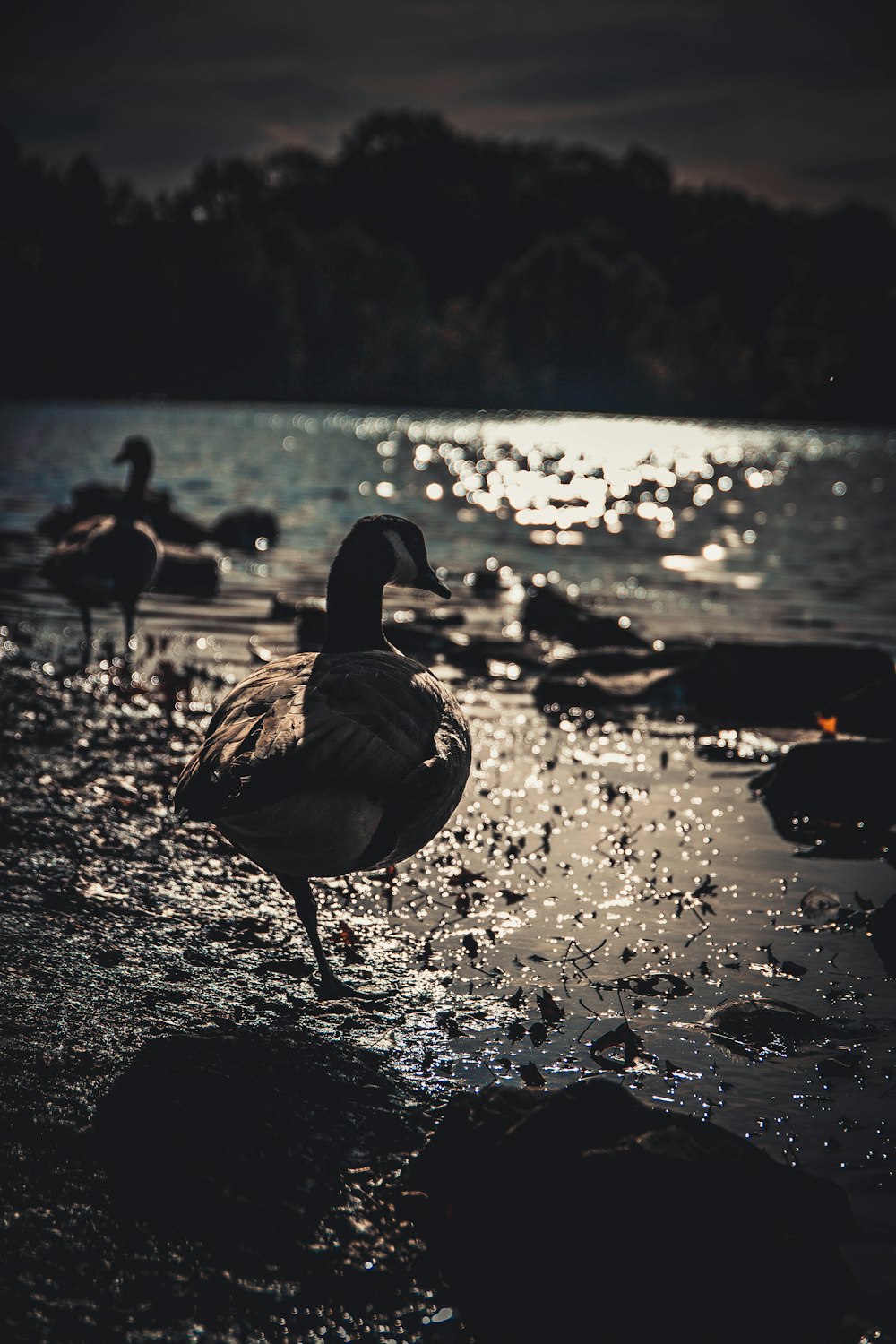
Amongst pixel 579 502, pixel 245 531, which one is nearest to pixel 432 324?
pixel 579 502

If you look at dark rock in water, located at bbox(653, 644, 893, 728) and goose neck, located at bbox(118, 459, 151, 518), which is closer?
dark rock in water, located at bbox(653, 644, 893, 728)

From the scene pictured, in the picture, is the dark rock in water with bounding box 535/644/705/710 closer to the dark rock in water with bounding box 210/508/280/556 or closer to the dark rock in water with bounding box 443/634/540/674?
the dark rock in water with bounding box 443/634/540/674

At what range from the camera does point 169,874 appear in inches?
293

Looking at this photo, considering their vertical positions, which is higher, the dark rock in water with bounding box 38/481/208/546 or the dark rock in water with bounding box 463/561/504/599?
the dark rock in water with bounding box 38/481/208/546

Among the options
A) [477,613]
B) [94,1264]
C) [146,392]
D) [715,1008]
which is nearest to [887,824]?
[715,1008]

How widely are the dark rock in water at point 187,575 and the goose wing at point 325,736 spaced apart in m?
15.8

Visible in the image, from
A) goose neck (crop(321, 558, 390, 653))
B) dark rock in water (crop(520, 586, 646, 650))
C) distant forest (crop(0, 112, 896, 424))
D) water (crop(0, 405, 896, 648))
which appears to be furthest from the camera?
distant forest (crop(0, 112, 896, 424))

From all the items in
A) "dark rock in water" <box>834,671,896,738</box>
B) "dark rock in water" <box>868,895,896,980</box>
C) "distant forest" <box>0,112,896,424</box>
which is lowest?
"dark rock in water" <box>868,895,896,980</box>

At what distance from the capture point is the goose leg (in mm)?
5941

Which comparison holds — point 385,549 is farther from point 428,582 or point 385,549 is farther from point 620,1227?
point 620,1227

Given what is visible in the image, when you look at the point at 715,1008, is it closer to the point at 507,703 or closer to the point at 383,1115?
the point at 383,1115

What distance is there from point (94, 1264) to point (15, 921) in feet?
9.62

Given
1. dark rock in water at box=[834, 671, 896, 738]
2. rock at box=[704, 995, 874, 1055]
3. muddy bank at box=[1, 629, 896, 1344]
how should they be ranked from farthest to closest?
dark rock in water at box=[834, 671, 896, 738] < rock at box=[704, 995, 874, 1055] < muddy bank at box=[1, 629, 896, 1344]

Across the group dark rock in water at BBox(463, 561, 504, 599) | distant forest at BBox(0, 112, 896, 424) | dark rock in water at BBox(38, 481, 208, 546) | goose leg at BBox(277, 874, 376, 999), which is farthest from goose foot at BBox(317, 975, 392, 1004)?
distant forest at BBox(0, 112, 896, 424)
